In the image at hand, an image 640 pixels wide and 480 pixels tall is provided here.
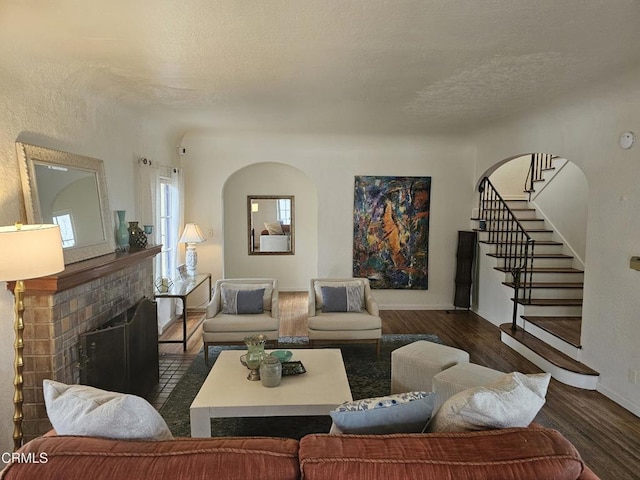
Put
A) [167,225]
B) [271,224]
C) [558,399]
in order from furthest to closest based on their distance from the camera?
[271,224] → [167,225] → [558,399]

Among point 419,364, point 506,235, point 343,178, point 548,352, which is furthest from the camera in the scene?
point 343,178

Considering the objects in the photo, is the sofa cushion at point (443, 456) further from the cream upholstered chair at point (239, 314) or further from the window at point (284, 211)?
the window at point (284, 211)

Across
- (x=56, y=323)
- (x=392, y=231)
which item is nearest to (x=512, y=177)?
(x=392, y=231)

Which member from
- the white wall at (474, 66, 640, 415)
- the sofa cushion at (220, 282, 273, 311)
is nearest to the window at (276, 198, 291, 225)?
the sofa cushion at (220, 282, 273, 311)

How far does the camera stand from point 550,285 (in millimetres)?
5426

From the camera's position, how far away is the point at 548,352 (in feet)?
14.1

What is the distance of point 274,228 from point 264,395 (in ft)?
17.6

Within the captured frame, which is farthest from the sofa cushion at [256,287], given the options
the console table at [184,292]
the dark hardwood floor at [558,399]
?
the dark hardwood floor at [558,399]

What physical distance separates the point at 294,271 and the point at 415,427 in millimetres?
6416

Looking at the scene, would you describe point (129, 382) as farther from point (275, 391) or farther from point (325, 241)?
point (325, 241)

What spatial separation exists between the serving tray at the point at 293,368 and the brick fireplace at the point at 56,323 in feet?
4.80

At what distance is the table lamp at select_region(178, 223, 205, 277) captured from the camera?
585 cm

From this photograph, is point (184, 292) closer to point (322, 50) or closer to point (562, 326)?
point (322, 50)

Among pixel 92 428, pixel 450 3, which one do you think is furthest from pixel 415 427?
pixel 450 3
